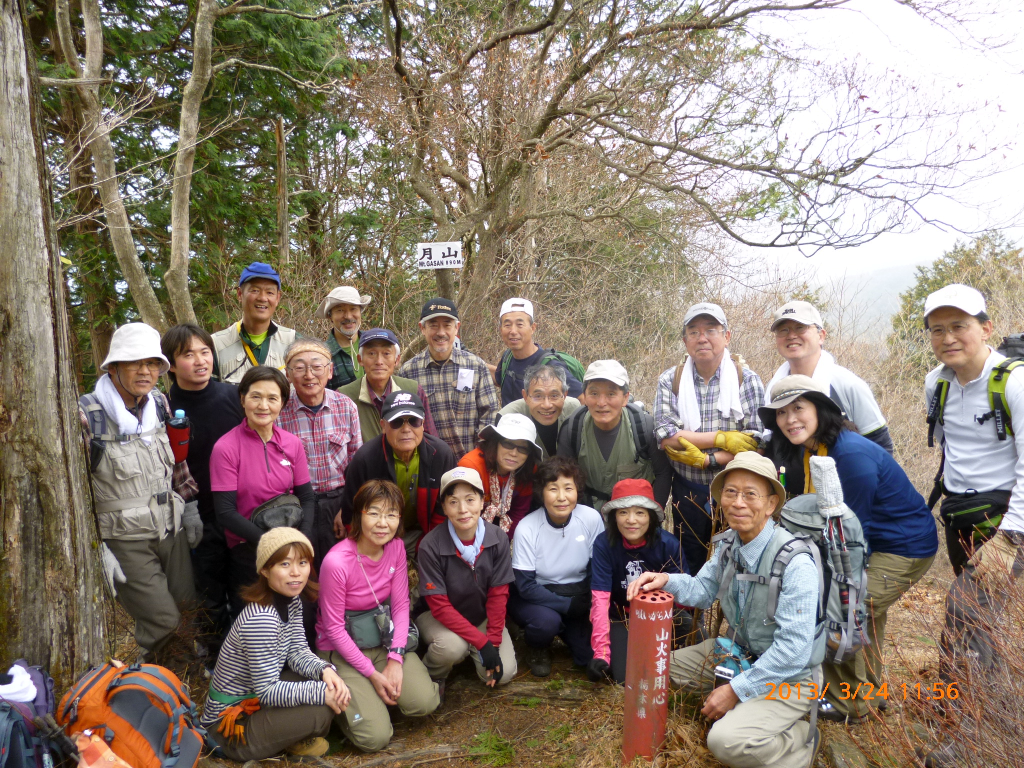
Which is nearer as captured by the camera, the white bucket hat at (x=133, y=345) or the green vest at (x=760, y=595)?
the green vest at (x=760, y=595)

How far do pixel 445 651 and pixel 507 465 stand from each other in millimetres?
1183

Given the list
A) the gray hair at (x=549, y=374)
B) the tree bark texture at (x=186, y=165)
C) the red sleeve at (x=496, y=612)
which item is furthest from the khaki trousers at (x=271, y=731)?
the tree bark texture at (x=186, y=165)

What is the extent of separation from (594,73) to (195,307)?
6096 mm

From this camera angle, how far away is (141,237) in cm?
862

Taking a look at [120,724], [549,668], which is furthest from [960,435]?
[120,724]

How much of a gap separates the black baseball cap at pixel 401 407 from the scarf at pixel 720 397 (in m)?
1.70

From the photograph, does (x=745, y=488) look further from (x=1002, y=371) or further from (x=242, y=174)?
(x=242, y=174)

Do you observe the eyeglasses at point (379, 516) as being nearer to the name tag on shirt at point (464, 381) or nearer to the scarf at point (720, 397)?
the name tag on shirt at point (464, 381)

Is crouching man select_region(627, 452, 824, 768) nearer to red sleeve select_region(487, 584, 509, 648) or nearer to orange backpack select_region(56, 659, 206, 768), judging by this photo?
red sleeve select_region(487, 584, 509, 648)

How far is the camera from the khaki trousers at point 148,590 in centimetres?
352

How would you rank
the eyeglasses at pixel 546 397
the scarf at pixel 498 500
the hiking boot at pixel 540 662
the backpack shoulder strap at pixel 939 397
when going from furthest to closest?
1. the eyeglasses at pixel 546 397
2. the scarf at pixel 498 500
3. the hiking boot at pixel 540 662
4. the backpack shoulder strap at pixel 939 397

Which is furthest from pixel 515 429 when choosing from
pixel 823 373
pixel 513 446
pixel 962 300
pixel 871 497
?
pixel 962 300

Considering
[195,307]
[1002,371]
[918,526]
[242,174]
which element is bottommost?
[918,526]

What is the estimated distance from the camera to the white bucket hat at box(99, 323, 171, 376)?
3.43 metres
